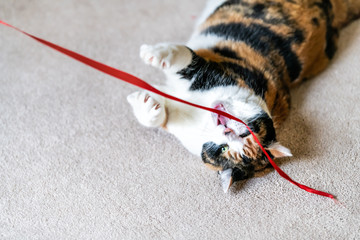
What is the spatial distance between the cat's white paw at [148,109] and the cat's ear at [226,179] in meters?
0.31

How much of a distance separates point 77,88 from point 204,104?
2.12 ft

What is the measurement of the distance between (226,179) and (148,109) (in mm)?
379

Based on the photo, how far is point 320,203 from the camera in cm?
128

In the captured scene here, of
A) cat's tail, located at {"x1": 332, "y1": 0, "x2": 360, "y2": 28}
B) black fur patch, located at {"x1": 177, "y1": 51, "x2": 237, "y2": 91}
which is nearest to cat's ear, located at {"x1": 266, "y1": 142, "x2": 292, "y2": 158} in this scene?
black fur patch, located at {"x1": 177, "y1": 51, "x2": 237, "y2": 91}

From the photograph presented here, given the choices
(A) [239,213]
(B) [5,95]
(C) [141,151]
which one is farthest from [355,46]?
(B) [5,95]

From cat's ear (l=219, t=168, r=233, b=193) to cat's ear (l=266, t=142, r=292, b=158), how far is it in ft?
0.53

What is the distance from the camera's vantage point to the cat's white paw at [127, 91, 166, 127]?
51.2 inches

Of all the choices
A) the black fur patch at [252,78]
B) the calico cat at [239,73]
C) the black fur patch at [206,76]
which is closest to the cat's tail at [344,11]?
the calico cat at [239,73]

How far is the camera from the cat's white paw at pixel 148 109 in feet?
4.27

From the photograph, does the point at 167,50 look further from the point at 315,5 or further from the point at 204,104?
the point at 315,5

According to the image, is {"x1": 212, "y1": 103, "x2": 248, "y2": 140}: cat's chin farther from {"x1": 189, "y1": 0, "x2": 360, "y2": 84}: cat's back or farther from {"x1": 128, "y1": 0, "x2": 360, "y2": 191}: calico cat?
A: {"x1": 189, "y1": 0, "x2": 360, "y2": 84}: cat's back

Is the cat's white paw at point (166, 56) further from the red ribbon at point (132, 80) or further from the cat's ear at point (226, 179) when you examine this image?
the cat's ear at point (226, 179)

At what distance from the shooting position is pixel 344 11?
1689 mm

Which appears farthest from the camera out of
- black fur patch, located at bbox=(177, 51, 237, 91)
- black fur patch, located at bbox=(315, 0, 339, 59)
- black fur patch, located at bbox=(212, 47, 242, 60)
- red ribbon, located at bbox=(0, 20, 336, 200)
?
black fur patch, located at bbox=(315, 0, 339, 59)
